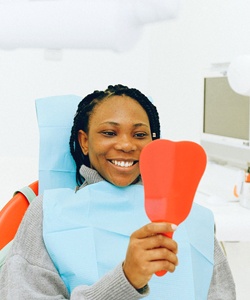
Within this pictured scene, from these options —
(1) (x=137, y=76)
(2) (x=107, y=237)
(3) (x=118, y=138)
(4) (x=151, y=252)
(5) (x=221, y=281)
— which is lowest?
(5) (x=221, y=281)

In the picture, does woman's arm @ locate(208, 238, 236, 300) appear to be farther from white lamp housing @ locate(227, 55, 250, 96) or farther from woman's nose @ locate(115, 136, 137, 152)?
white lamp housing @ locate(227, 55, 250, 96)

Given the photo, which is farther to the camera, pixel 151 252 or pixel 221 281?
pixel 221 281

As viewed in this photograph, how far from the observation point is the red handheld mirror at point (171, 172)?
0.54m

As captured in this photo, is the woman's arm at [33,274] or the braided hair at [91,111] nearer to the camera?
the woman's arm at [33,274]

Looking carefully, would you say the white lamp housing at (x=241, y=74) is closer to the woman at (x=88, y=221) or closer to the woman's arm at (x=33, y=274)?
the woman at (x=88, y=221)

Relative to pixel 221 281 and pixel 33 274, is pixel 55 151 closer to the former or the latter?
pixel 33 274

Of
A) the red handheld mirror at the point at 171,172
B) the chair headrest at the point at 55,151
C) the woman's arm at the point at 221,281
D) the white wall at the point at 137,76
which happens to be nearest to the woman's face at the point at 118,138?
the chair headrest at the point at 55,151

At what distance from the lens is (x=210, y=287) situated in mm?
1068

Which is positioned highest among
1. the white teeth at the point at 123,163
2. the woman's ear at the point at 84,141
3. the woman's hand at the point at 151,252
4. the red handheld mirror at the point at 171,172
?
the red handheld mirror at the point at 171,172

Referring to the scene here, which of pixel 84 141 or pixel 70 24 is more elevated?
pixel 70 24

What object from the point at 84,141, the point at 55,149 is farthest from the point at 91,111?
the point at 55,149

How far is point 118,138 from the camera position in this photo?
3.49 ft

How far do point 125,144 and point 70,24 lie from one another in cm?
73

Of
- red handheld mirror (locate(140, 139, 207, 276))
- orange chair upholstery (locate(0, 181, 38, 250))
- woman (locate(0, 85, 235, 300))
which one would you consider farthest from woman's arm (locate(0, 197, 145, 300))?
red handheld mirror (locate(140, 139, 207, 276))
